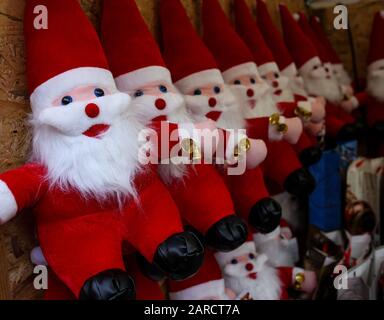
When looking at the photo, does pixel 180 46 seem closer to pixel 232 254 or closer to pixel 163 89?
pixel 163 89

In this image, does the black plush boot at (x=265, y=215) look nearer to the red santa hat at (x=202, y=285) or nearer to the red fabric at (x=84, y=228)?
the red santa hat at (x=202, y=285)

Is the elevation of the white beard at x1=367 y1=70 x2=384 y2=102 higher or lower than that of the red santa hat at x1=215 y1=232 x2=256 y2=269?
higher

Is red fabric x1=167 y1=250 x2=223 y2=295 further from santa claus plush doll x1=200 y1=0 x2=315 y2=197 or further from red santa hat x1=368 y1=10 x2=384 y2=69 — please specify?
red santa hat x1=368 y1=10 x2=384 y2=69

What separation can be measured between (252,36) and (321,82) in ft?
1.15

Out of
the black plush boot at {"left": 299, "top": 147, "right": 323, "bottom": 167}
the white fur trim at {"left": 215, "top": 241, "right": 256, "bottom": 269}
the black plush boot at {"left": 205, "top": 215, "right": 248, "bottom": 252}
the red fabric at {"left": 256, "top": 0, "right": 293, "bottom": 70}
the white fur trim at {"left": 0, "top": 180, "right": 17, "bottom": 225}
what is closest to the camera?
the white fur trim at {"left": 0, "top": 180, "right": 17, "bottom": 225}

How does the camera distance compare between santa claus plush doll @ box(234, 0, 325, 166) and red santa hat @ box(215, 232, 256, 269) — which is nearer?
red santa hat @ box(215, 232, 256, 269)

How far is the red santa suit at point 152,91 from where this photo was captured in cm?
72

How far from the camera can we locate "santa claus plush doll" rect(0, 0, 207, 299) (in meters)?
0.57

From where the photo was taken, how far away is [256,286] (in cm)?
96

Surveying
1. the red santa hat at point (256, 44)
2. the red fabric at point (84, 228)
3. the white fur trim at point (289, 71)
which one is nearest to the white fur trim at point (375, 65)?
the white fur trim at point (289, 71)

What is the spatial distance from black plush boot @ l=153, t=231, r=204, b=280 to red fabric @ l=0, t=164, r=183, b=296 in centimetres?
1

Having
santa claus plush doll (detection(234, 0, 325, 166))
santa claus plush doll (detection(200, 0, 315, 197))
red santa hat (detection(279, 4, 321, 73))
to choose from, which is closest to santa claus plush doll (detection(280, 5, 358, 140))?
red santa hat (detection(279, 4, 321, 73))

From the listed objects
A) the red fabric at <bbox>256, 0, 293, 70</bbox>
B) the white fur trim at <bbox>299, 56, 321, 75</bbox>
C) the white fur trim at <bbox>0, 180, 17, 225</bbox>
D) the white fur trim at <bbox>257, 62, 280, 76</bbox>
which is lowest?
the white fur trim at <bbox>0, 180, 17, 225</bbox>
